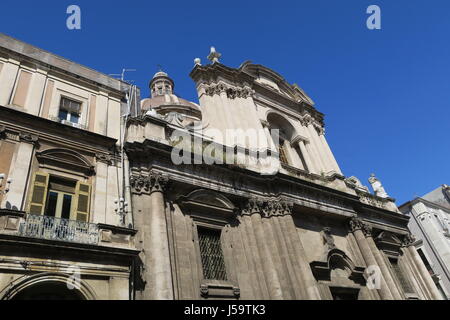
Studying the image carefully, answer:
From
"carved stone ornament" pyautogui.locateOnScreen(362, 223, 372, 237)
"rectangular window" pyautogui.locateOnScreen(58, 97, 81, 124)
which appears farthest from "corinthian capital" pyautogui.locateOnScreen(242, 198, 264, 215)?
"rectangular window" pyautogui.locateOnScreen(58, 97, 81, 124)

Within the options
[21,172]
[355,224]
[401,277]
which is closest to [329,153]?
[355,224]

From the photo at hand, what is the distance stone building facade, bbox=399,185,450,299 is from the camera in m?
28.5

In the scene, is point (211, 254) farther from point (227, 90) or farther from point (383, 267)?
point (227, 90)

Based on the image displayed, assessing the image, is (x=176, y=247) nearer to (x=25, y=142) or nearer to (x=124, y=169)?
(x=124, y=169)

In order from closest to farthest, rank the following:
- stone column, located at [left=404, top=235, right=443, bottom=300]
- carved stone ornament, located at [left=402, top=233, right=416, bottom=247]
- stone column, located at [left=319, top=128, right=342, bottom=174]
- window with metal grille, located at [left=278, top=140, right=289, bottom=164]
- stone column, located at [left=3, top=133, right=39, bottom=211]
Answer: stone column, located at [left=3, top=133, right=39, bottom=211] → stone column, located at [left=404, top=235, right=443, bottom=300] → window with metal grille, located at [left=278, top=140, right=289, bottom=164] → carved stone ornament, located at [left=402, top=233, right=416, bottom=247] → stone column, located at [left=319, top=128, right=342, bottom=174]

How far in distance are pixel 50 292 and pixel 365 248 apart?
14.3 meters

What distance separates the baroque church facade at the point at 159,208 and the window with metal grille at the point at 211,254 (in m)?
0.04

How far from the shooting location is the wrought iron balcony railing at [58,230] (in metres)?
8.55

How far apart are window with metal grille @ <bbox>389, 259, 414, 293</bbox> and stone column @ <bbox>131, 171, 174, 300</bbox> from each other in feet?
47.3

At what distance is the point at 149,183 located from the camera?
1219cm

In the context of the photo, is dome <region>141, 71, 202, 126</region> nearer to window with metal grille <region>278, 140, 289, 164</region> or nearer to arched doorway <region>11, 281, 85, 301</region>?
window with metal grille <region>278, 140, 289, 164</region>

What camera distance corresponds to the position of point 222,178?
47.0 feet

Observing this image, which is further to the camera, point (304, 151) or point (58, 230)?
point (304, 151)
